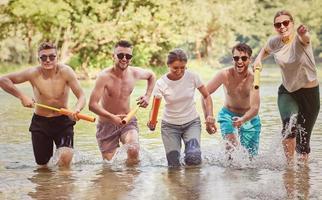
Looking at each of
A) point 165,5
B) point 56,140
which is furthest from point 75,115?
point 165,5

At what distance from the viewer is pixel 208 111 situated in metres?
7.41

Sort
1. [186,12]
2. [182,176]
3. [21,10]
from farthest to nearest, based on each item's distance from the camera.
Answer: [186,12] < [21,10] < [182,176]

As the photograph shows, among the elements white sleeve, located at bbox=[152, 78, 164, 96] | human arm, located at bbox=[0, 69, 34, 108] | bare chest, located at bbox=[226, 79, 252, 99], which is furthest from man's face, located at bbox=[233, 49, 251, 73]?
human arm, located at bbox=[0, 69, 34, 108]

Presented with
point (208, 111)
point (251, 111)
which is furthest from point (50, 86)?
point (251, 111)

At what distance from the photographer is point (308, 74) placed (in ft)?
23.3

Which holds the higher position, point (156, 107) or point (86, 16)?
point (86, 16)

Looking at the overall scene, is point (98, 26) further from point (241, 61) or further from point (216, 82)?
point (241, 61)

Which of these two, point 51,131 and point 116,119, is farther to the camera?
point 51,131

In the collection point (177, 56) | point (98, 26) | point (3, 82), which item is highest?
point (98, 26)

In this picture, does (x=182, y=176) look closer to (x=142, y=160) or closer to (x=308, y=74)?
(x=142, y=160)

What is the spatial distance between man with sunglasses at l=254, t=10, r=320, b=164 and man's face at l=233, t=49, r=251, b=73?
171 millimetres

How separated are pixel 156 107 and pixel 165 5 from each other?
93.3 ft

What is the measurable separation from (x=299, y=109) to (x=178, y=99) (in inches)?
53.0

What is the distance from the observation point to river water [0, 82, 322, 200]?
5.91 meters
